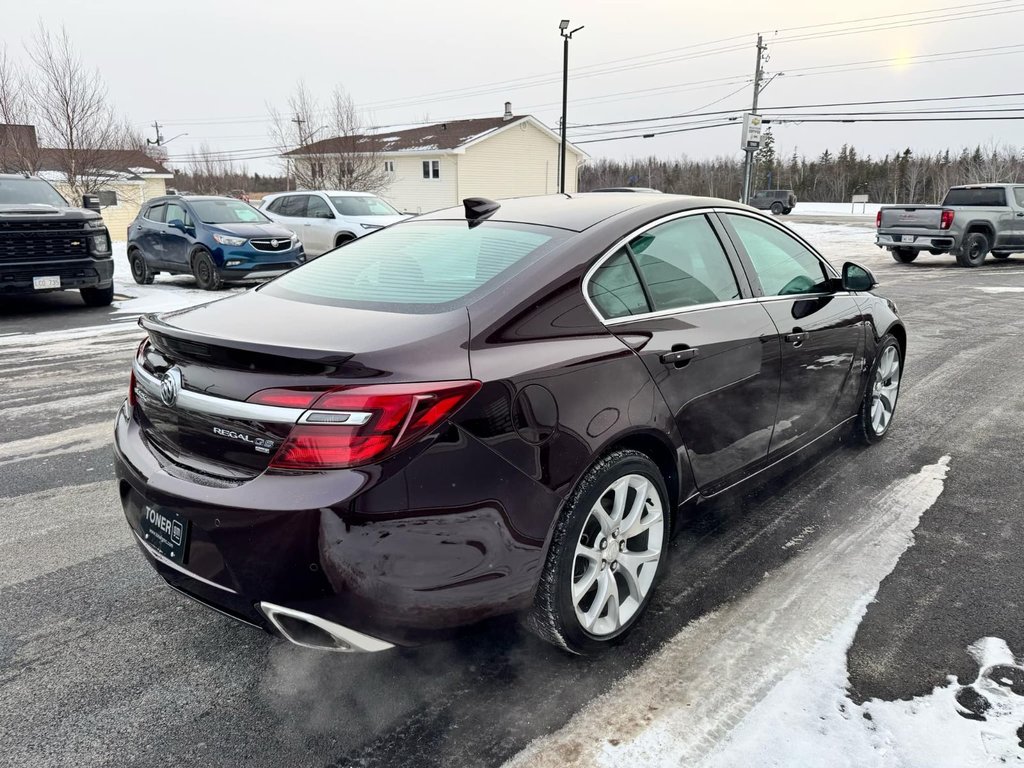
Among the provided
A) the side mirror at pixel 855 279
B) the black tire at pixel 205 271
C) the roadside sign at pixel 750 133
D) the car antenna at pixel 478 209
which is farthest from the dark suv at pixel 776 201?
the car antenna at pixel 478 209

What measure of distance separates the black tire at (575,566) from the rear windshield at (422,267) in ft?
2.40

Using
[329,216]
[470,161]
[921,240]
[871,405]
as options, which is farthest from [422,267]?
[470,161]

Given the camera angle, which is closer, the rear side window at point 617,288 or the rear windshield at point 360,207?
the rear side window at point 617,288

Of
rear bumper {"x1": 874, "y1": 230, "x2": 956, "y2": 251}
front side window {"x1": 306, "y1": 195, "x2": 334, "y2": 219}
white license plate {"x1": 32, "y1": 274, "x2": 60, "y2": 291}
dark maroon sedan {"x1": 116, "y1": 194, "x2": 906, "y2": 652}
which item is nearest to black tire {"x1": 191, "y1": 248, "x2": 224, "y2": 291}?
white license plate {"x1": 32, "y1": 274, "x2": 60, "y2": 291}

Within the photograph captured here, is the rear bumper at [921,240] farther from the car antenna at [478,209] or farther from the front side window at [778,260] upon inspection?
the car antenna at [478,209]

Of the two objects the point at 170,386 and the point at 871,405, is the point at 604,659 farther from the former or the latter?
the point at 871,405

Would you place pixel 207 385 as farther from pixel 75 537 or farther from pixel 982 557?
pixel 982 557

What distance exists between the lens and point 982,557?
10.8 feet

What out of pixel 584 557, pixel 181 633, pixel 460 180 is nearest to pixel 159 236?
pixel 181 633

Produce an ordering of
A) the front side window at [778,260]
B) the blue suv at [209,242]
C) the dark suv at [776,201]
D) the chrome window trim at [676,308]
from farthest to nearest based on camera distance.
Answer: the dark suv at [776,201], the blue suv at [209,242], the front side window at [778,260], the chrome window trim at [676,308]

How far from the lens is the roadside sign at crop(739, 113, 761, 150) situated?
27531 mm

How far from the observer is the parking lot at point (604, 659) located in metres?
2.19

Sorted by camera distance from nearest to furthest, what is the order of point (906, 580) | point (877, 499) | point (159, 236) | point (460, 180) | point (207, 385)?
point (207, 385), point (906, 580), point (877, 499), point (159, 236), point (460, 180)

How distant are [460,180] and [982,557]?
129 ft
